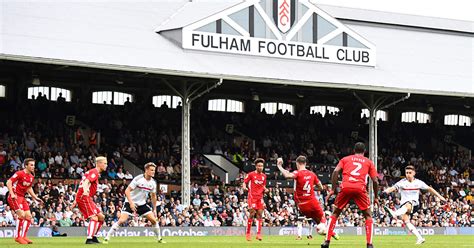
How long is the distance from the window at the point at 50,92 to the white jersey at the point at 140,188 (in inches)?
909

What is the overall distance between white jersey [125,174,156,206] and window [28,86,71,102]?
909 inches

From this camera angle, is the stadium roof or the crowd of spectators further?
the stadium roof

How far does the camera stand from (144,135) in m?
46.3

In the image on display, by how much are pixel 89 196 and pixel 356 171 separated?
7162 millimetres

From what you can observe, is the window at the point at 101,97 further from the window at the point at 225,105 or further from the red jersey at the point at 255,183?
the red jersey at the point at 255,183

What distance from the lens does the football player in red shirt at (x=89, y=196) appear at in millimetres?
22973

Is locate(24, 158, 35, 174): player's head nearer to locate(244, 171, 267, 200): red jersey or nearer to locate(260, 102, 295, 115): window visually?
locate(244, 171, 267, 200): red jersey

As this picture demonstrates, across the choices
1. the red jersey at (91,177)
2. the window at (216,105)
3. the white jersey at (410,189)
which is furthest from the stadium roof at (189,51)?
the white jersey at (410,189)

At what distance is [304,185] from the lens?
24.6m

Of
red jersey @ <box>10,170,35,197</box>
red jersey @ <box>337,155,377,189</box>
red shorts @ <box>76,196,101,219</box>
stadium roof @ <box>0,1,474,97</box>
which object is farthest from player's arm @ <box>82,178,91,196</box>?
stadium roof @ <box>0,1,474,97</box>

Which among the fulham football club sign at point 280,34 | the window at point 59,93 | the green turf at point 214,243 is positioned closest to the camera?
the green turf at point 214,243

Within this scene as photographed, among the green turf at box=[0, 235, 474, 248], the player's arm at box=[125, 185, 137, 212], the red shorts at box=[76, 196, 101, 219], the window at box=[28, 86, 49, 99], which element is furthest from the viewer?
the window at box=[28, 86, 49, 99]

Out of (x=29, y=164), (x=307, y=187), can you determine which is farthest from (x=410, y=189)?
(x=29, y=164)

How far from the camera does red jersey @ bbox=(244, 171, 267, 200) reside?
29.7m
